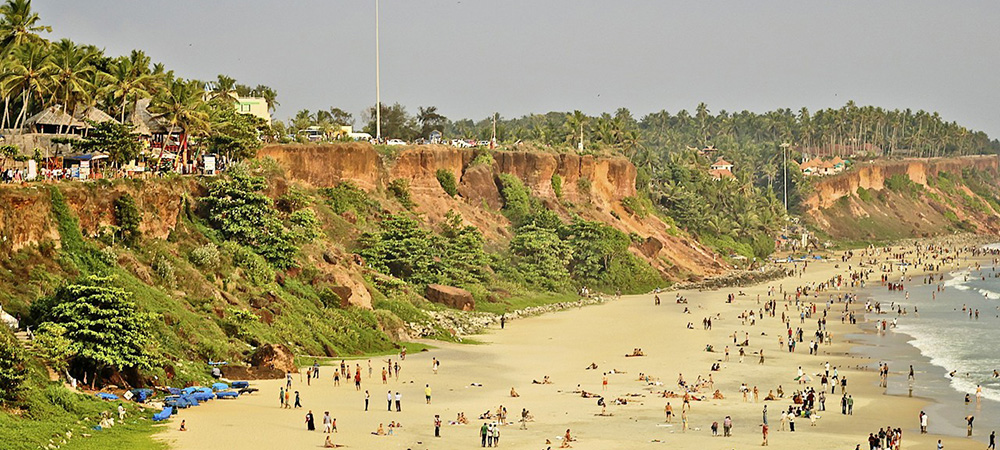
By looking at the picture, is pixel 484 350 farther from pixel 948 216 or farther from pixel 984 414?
pixel 948 216

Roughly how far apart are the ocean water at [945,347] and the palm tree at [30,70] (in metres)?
38.9

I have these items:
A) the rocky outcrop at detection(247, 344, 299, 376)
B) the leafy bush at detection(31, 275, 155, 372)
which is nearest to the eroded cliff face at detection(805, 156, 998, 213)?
the rocky outcrop at detection(247, 344, 299, 376)

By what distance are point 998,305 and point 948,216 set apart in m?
101

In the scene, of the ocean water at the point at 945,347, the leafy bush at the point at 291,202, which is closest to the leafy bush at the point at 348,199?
the leafy bush at the point at 291,202

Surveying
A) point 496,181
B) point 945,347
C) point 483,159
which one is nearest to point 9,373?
point 945,347

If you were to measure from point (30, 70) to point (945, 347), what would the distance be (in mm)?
47247

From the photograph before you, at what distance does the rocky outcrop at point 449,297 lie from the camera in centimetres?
6644

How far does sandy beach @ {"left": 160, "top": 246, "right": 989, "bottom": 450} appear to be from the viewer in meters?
36.2

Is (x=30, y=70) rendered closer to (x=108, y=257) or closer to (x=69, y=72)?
(x=69, y=72)

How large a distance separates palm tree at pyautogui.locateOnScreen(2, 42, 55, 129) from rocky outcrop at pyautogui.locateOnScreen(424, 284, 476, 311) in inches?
932

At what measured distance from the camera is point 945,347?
6125 cm

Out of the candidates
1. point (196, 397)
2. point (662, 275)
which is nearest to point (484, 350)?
point (196, 397)

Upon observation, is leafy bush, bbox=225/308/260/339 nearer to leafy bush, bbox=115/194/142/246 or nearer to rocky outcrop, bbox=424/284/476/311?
leafy bush, bbox=115/194/142/246

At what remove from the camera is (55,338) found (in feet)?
117
